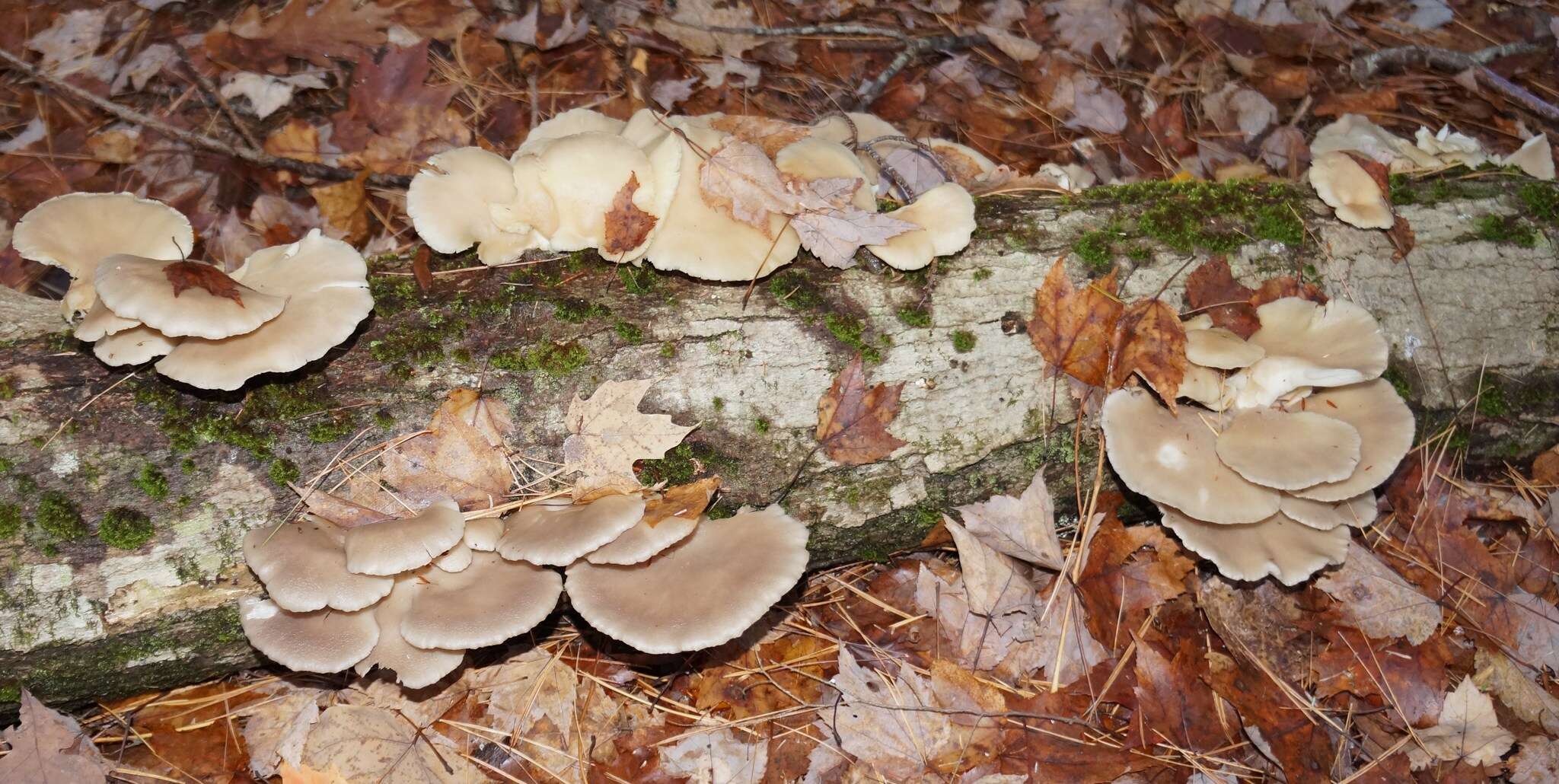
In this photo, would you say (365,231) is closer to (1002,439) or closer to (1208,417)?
(1002,439)

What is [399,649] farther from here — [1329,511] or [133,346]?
[1329,511]

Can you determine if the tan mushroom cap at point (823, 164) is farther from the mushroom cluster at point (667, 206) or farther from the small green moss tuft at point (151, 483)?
the small green moss tuft at point (151, 483)

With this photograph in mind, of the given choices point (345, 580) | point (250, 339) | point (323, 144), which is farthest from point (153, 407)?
point (323, 144)

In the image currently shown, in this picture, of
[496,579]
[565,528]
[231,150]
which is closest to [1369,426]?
[565,528]

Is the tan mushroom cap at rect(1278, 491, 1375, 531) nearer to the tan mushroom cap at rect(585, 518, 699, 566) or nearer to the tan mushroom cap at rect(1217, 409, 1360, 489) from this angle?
the tan mushroom cap at rect(1217, 409, 1360, 489)

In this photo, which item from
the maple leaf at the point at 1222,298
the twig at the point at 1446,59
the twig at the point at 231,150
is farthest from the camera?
the twig at the point at 1446,59

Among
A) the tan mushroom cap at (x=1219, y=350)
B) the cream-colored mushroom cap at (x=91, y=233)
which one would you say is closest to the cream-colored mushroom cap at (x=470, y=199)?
the cream-colored mushroom cap at (x=91, y=233)

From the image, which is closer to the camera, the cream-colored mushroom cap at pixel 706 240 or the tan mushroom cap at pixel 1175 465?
the cream-colored mushroom cap at pixel 706 240
